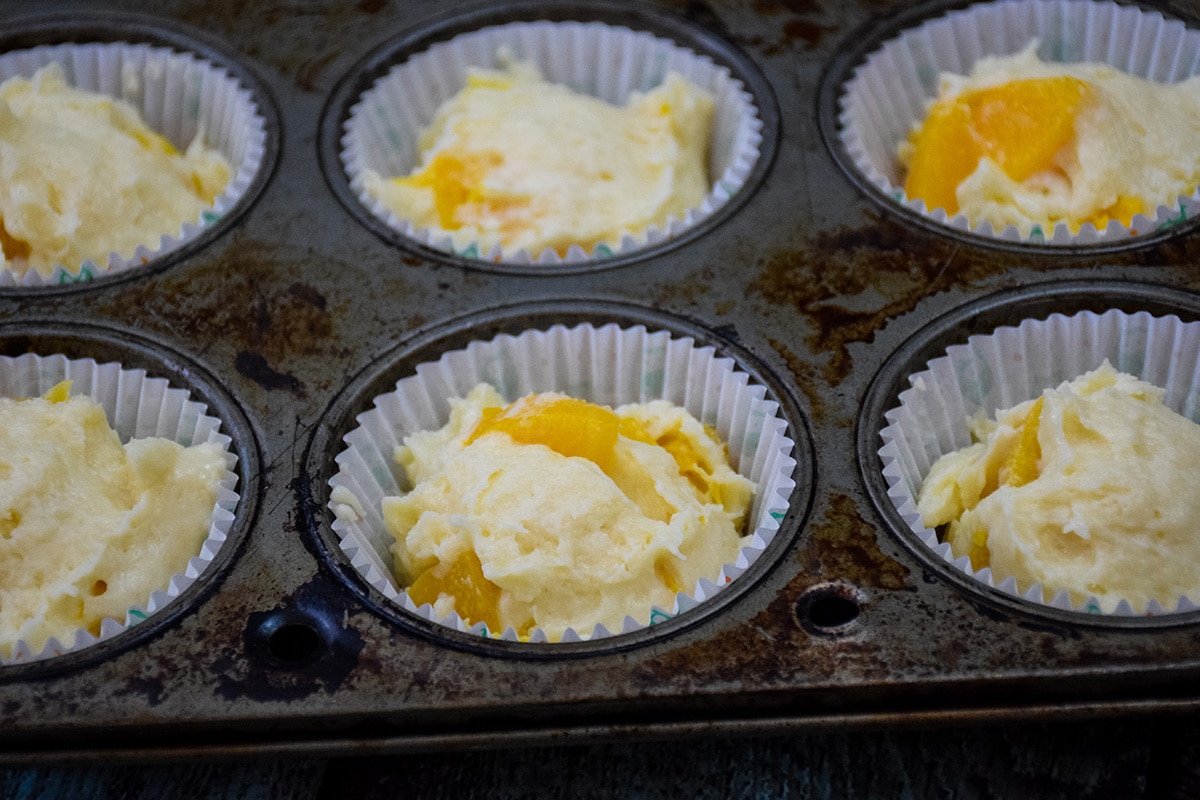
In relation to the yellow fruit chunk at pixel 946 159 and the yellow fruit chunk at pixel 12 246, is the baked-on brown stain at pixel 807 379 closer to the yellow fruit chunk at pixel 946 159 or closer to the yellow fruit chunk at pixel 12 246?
the yellow fruit chunk at pixel 946 159

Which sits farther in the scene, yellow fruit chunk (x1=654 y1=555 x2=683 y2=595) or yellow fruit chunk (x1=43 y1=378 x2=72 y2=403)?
yellow fruit chunk (x1=43 y1=378 x2=72 y2=403)

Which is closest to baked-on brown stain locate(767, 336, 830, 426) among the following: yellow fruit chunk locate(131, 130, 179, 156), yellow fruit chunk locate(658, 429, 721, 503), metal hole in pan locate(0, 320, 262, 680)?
yellow fruit chunk locate(658, 429, 721, 503)

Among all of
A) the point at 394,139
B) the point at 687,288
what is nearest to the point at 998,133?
the point at 687,288

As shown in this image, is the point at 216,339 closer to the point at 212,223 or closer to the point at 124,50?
the point at 212,223

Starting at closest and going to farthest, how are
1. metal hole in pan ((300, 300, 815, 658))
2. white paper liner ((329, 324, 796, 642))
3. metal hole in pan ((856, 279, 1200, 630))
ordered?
metal hole in pan ((300, 300, 815, 658)) < metal hole in pan ((856, 279, 1200, 630)) < white paper liner ((329, 324, 796, 642))

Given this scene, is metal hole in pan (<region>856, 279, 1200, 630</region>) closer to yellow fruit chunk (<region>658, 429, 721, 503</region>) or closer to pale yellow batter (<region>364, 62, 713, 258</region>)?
yellow fruit chunk (<region>658, 429, 721, 503</region>)

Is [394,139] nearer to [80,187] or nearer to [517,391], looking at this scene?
[80,187]
